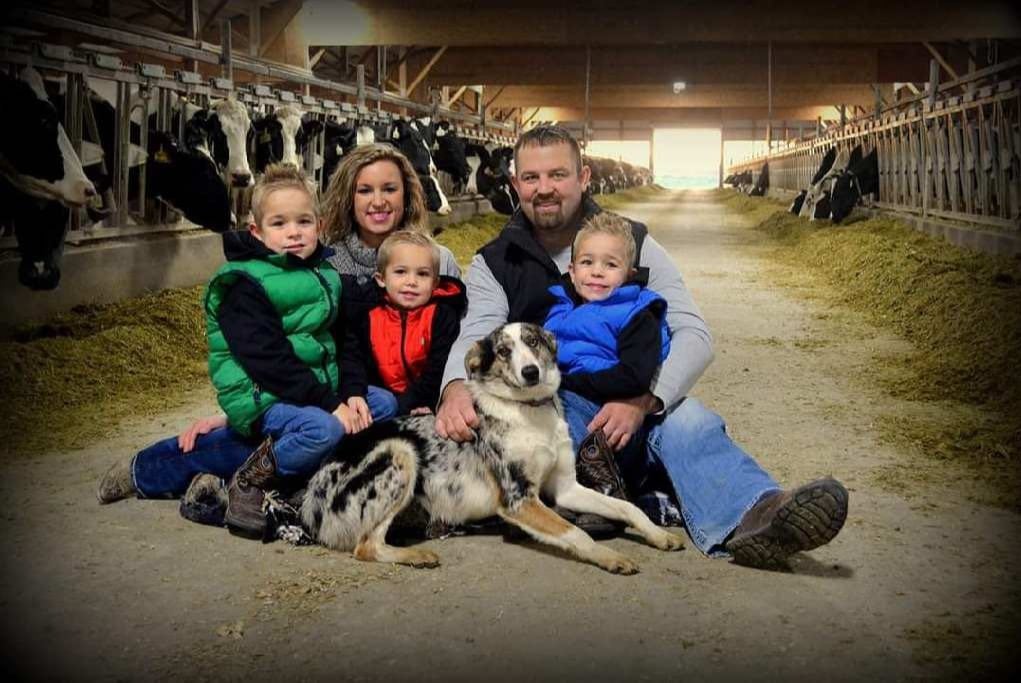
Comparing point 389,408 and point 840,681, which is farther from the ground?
point 389,408

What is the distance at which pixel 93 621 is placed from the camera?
2.86 metres

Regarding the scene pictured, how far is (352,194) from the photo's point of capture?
423cm

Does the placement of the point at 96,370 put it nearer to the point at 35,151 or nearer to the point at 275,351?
the point at 35,151

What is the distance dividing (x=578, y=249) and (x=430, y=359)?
26.7 inches

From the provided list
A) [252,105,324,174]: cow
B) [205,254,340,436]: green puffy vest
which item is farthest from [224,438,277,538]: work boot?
[252,105,324,174]: cow

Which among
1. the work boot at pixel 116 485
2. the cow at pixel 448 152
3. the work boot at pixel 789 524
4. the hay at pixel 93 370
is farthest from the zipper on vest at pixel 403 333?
the cow at pixel 448 152

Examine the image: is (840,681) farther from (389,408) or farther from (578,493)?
(389,408)

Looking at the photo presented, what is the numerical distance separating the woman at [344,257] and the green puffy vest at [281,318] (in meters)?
0.16

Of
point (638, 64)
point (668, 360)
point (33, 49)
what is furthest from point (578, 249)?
point (638, 64)

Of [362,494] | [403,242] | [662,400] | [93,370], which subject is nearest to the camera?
[362,494]

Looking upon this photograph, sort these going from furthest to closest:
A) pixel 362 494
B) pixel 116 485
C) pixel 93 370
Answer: pixel 93 370 → pixel 116 485 → pixel 362 494

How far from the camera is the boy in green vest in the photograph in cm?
357

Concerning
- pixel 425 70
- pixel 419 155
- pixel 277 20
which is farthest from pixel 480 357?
pixel 425 70

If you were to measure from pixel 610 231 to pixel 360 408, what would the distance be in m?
1.05
